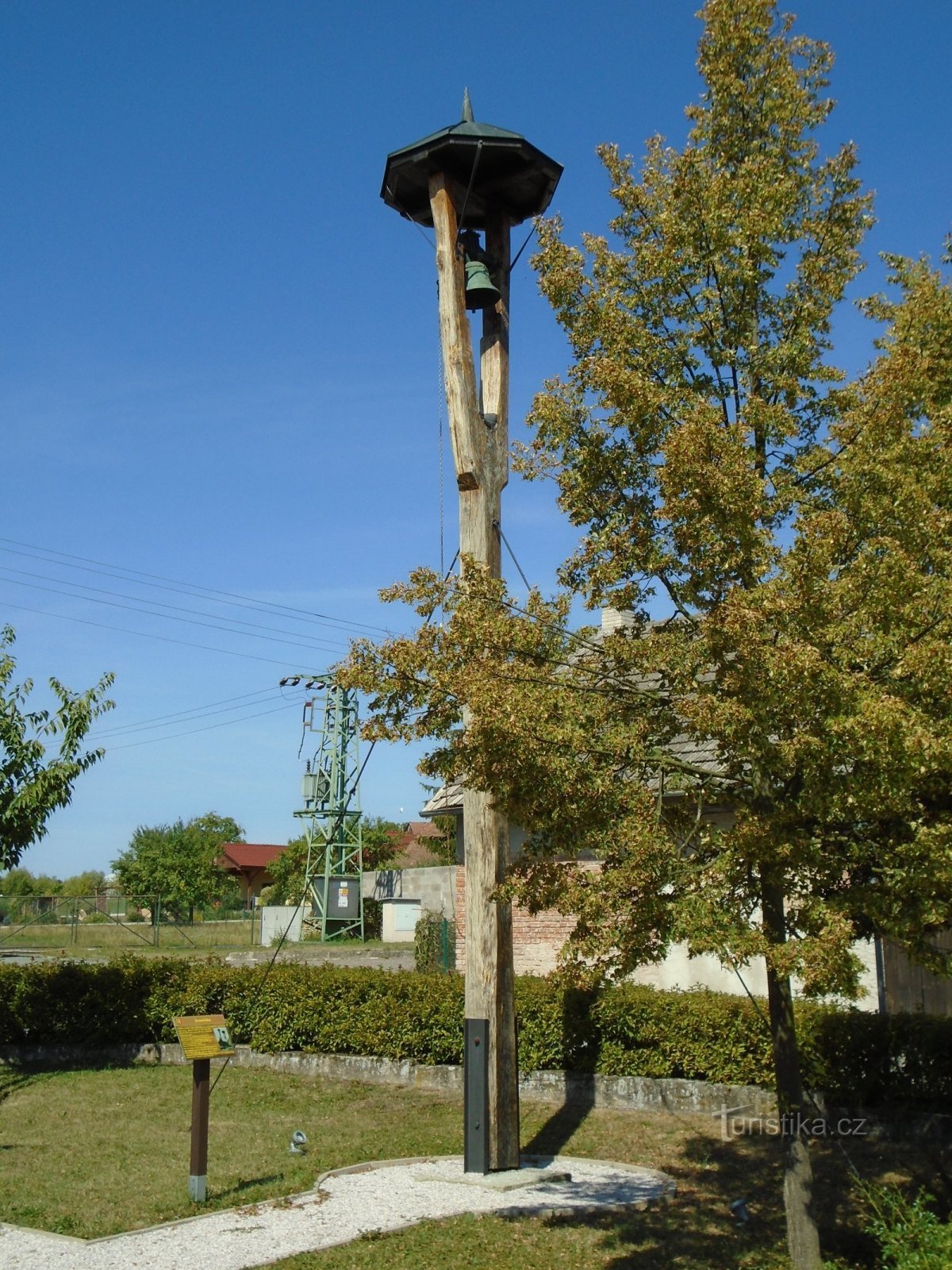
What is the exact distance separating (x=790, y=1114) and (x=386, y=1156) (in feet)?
15.4

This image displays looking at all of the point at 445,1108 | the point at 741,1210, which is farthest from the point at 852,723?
the point at 445,1108

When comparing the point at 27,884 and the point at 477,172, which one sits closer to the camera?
the point at 477,172

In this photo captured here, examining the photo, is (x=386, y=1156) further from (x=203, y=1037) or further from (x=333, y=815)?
(x=333, y=815)

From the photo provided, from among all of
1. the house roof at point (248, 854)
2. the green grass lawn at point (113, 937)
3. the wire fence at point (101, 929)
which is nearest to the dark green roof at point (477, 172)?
the green grass lawn at point (113, 937)

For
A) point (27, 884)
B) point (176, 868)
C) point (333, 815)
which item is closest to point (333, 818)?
point (333, 815)

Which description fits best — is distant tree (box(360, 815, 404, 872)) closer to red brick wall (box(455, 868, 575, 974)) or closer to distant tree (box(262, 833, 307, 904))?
distant tree (box(262, 833, 307, 904))

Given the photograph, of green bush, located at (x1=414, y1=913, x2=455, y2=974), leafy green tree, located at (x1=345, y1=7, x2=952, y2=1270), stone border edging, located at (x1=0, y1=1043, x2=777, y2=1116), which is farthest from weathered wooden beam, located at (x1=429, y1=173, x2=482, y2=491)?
green bush, located at (x1=414, y1=913, x2=455, y2=974)

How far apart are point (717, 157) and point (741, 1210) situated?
737 centimetres

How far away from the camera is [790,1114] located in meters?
7.07

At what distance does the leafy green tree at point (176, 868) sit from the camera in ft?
201

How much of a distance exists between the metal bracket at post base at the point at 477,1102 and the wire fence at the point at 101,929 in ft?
80.5

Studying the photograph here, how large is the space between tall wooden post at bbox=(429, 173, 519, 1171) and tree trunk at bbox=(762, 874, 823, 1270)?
9.03ft

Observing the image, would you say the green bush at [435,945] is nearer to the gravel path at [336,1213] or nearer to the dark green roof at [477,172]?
the gravel path at [336,1213]

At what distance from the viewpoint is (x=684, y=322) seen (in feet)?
25.7
